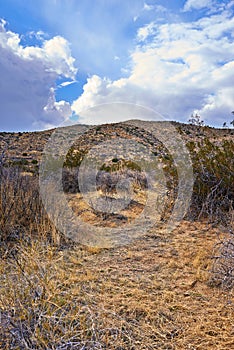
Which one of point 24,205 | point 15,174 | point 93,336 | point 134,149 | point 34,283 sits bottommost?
point 93,336

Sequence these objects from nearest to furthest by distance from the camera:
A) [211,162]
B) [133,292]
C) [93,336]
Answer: [93,336]
[133,292]
[211,162]

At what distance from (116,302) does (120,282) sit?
0.44m

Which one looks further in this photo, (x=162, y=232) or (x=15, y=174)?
(x=15, y=174)

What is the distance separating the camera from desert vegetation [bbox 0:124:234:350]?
2424mm

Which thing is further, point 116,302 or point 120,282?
point 120,282

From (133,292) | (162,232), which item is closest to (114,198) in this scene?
(162,232)

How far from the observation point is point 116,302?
9.90 feet

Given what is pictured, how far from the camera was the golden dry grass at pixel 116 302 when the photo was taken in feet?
7.73

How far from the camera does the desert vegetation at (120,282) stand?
2424 millimetres

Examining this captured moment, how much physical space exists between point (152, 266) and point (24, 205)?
237 cm

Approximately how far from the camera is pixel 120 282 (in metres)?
3.46

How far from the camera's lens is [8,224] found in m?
4.77

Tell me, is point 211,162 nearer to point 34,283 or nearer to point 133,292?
point 133,292

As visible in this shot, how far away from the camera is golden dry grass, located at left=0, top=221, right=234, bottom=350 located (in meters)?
2.36
